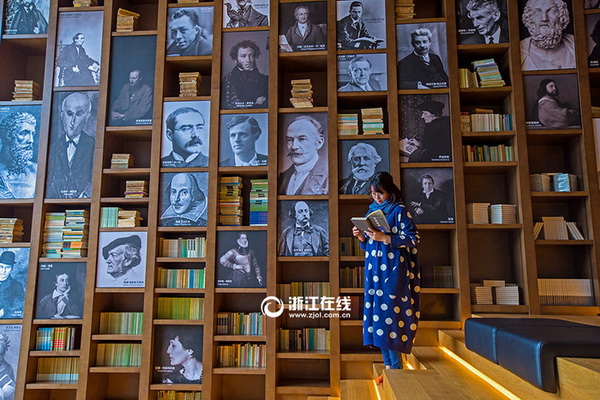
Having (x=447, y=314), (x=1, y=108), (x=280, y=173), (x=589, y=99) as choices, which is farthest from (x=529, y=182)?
(x=1, y=108)

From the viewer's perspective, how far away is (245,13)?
14.5 ft

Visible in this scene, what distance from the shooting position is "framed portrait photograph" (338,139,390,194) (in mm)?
4082

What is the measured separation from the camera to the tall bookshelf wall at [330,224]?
391cm

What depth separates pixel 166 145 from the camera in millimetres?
4285

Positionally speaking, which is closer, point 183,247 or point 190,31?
point 183,247

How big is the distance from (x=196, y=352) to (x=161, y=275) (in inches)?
28.5

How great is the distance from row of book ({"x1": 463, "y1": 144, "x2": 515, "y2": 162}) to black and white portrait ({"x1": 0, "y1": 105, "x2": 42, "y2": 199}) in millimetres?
3851

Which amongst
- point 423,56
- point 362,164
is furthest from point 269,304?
point 423,56

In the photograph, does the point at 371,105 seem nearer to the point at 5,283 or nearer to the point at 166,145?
the point at 166,145

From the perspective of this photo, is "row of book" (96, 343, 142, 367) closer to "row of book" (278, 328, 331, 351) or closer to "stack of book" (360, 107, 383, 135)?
"row of book" (278, 328, 331, 351)

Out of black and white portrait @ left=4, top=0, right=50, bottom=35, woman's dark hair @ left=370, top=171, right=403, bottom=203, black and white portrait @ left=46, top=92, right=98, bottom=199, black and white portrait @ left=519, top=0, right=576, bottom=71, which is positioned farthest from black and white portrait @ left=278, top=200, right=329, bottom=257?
black and white portrait @ left=4, top=0, right=50, bottom=35

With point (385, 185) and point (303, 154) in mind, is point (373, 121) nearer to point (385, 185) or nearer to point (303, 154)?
point (303, 154)

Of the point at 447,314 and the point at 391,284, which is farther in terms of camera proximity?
the point at 447,314

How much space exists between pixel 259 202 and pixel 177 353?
1448 millimetres
